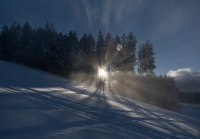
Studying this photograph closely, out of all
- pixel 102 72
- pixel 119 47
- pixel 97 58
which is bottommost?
pixel 102 72

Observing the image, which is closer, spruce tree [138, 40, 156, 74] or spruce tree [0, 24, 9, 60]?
spruce tree [138, 40, 156, 74]

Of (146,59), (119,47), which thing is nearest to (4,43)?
(119,47)

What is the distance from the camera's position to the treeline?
21.9 m

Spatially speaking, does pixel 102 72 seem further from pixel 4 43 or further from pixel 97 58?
pixel 4 43

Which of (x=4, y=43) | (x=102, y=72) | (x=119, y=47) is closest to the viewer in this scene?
(x=102, y=72)

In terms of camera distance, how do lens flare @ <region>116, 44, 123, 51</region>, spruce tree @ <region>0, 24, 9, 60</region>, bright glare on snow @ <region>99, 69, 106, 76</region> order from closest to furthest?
1. bright glare on snow @ <region>99, 69, 106, 76</region>
2. lens flare @ <region>116, 44, 123, 51</region>
3. spruce tree @ <region>0, 24, 9, 60</region>

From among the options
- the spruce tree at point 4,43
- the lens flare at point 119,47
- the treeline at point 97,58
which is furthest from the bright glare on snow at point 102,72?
the spruce tree at point 4,43

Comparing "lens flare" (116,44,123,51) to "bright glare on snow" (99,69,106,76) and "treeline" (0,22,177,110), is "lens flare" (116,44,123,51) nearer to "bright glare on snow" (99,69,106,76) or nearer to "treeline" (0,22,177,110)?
"treeline" (0,22,177,110)

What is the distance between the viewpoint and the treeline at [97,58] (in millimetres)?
21875

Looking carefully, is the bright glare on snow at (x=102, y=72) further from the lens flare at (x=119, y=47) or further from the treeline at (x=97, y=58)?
the lens flare at (x=119, y=47)

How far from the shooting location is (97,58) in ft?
79.4

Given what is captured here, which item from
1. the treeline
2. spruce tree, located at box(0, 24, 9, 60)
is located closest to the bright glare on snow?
the treeline

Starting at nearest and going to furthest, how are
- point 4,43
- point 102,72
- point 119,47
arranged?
point 102,72
point 119,47
point 4,43

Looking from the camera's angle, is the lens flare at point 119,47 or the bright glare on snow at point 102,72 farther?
the lens flare at point 119,47
